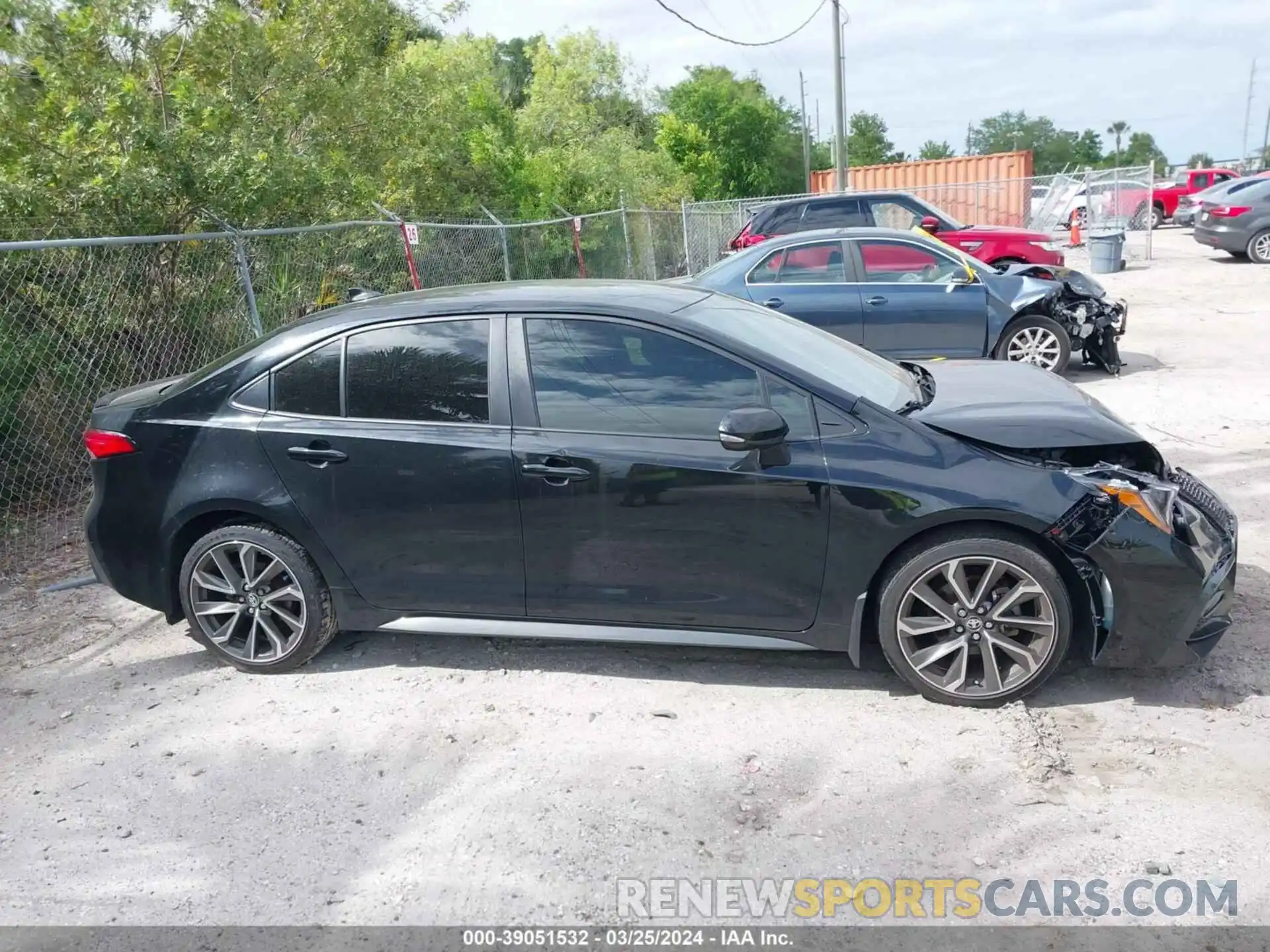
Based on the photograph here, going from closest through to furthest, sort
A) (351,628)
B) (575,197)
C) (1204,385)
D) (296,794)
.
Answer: (296,794) → (351,628) → (1204,385) → (575,197)

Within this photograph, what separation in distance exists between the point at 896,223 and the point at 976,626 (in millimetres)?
12851

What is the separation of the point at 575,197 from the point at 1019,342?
38.1ft

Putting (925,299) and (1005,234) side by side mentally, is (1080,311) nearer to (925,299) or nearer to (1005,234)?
(925,299)

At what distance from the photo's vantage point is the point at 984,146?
103 m

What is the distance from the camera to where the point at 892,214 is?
15703 mm

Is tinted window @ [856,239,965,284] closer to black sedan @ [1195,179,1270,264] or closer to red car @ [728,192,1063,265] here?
red car @ [728,192,1063,265]

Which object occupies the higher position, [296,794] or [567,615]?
[567,615]

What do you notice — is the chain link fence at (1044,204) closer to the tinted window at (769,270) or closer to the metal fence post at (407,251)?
the metal fence post at (407,251)

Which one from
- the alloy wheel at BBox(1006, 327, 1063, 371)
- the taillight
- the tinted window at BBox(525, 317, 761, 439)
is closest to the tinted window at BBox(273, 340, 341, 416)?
the taillight

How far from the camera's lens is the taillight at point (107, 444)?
4.54 meters

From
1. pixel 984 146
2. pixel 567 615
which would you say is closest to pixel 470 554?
pixel 567 615

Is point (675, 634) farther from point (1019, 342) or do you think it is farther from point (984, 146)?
point (984, 146)

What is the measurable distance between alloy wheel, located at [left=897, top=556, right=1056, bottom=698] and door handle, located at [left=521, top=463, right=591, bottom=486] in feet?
4.35

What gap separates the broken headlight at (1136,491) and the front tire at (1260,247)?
17.6m
